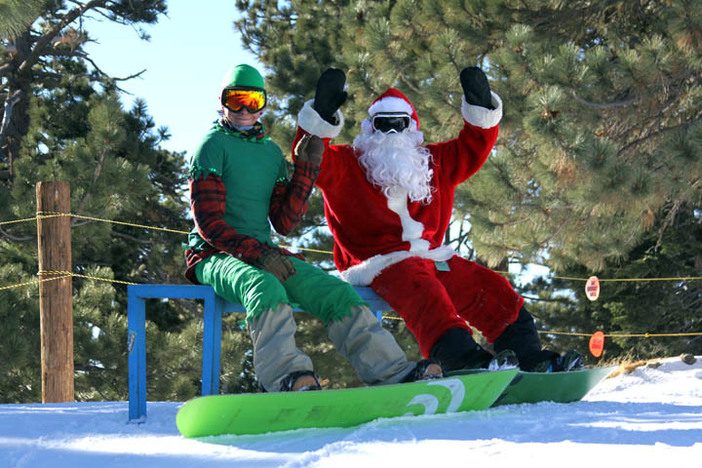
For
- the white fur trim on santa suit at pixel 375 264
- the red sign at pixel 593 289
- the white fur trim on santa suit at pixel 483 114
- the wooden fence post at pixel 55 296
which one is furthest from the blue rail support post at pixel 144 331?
the red sign at pixel 593 289

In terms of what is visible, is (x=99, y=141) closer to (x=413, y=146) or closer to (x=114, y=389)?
(x=114, y=389)

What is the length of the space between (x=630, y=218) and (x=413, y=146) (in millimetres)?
4766

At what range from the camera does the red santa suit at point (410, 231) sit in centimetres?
283

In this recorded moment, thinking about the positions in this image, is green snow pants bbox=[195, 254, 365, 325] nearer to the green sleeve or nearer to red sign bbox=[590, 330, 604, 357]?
the green sleeve

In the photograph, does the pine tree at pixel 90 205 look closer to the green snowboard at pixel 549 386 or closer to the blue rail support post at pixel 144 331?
the blue rail support post at pixel 144 331

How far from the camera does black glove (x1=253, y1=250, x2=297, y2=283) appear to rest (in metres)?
2.39

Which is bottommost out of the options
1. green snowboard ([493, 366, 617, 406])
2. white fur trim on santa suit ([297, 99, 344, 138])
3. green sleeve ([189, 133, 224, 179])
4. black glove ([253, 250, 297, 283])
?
green snowboard ([493, 366, 617, 406])

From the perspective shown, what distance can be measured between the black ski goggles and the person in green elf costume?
58cm

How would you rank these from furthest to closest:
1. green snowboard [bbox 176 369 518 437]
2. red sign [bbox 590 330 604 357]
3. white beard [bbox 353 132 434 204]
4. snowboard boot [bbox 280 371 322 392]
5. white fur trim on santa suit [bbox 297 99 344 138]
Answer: red sign [bbox 590 330 604 357], white beard [bbox 353 132 434 204], white fur trim on santa suit [bbox 297 99 344 138], snowboard boot [bbox 280 371 322 392], green snowboard [bbox 176 369 518 437]

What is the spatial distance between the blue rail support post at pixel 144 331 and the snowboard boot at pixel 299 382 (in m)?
0.37

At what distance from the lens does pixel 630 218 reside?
725 centimetres

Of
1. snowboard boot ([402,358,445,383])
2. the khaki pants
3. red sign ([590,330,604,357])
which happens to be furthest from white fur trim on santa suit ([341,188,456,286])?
red sign ([590,330,604,357])

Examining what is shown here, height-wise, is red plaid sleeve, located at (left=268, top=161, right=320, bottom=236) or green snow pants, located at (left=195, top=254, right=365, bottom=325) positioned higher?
red plaid sleeve, located at (left=268, top=161, right=320, bottom=236)

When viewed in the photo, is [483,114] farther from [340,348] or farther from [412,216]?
[340,348]
